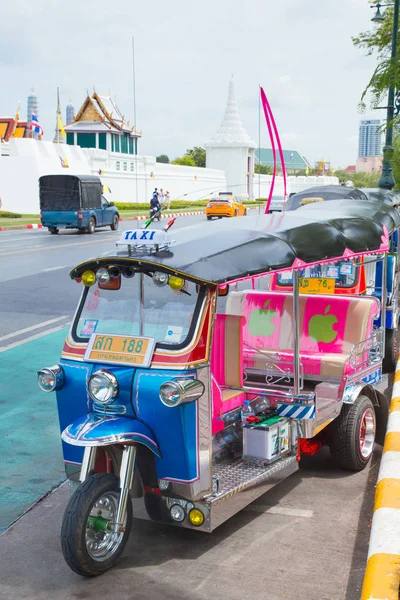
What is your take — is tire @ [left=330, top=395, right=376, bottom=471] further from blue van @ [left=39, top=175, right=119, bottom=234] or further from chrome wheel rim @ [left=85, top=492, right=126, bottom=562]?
blue van @ [left=39, top=175, right=119, bottom=234]

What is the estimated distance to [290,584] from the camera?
4.64m

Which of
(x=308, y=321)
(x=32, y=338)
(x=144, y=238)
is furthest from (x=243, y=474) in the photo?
(x=32, y=338)

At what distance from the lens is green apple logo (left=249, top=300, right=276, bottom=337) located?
776 cm

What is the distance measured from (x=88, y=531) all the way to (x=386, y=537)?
1750mm

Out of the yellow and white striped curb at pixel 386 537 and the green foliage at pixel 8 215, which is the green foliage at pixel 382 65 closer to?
the yellow and white striped curb at pixel 386 537

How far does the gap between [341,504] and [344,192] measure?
13012mm

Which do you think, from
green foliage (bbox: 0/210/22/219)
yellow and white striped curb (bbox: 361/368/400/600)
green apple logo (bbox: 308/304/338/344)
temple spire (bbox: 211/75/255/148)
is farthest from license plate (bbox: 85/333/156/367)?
Result: temple spire (bbox: 211/75/255/148)

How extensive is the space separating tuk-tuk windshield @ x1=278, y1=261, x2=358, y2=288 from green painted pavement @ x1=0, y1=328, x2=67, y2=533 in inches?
115

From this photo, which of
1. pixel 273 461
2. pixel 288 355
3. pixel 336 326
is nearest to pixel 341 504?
pixel 273 461

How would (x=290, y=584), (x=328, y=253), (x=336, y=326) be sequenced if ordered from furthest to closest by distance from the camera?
(x=336, y=326)
(x=328, y=253)
(x=290, y=584)

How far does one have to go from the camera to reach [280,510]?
5770mm

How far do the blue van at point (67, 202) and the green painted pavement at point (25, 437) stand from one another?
2073cm

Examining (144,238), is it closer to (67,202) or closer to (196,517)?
(196,517)

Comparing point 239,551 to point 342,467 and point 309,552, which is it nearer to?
point 309,552
